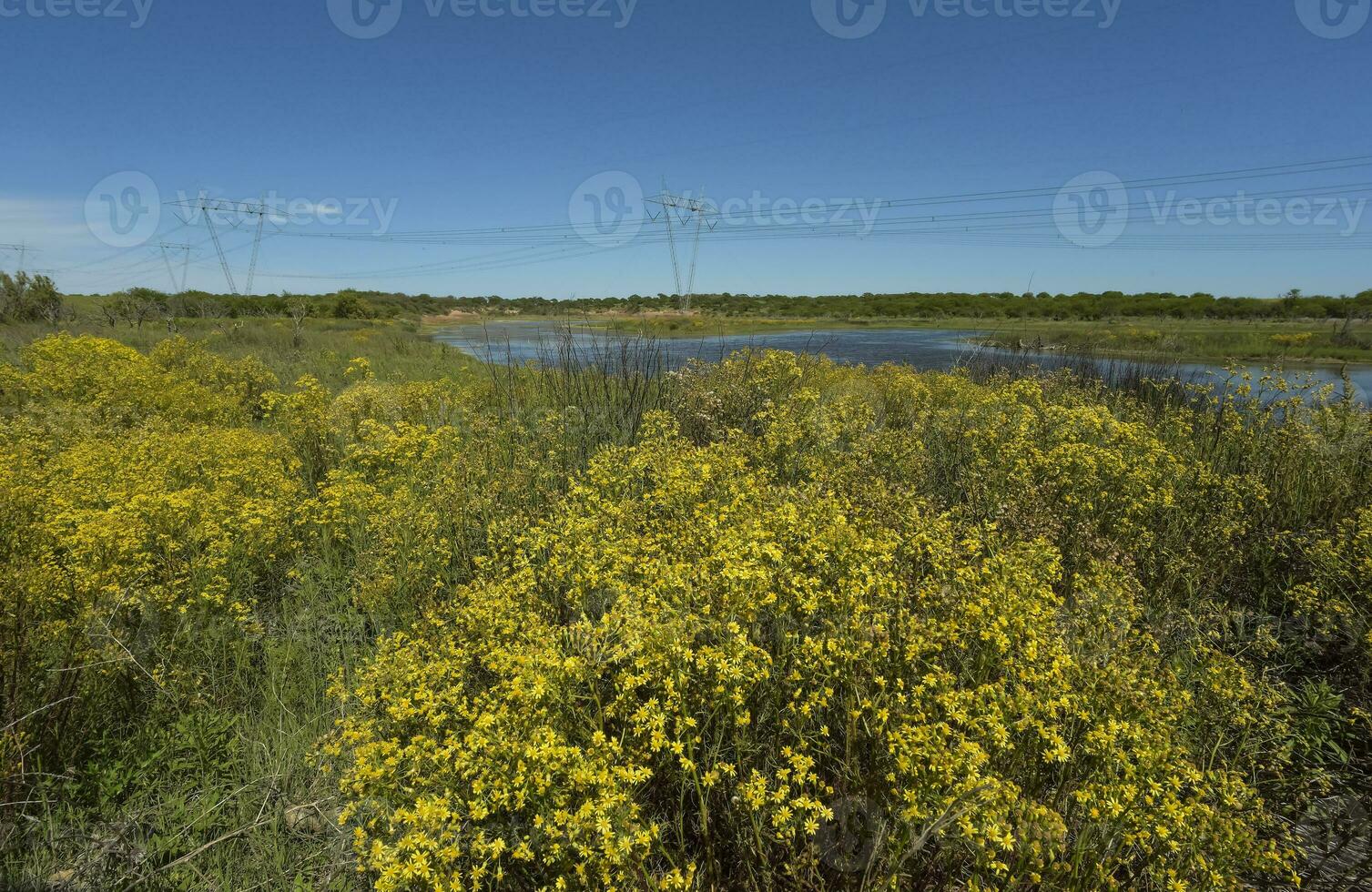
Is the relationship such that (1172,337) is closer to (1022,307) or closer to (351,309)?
(1022,307)

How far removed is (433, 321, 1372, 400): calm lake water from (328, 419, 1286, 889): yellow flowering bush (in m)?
5.89

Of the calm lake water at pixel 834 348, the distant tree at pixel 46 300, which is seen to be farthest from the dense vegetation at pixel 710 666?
the distant tree at pixel 46 300

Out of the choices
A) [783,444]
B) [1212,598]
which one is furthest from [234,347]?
[1212,598]

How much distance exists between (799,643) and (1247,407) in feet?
21.6

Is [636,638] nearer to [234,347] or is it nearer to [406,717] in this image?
[406,717]

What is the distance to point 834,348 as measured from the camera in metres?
32.5

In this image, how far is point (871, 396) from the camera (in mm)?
9734

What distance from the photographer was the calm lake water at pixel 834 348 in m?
10.3

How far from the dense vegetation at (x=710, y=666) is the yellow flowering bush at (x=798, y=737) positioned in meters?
0.02

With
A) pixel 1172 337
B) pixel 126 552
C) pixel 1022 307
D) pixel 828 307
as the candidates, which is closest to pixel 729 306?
pixel 828 307

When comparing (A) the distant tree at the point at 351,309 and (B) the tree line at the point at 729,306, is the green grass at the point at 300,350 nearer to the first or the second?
(B) the tree line at the point at 729,306

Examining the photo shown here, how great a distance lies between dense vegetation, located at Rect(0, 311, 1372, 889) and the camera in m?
1.95

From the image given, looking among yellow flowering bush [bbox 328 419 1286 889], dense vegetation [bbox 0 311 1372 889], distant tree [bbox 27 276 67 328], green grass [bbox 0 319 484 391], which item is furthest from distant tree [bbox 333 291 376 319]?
yellow flowering bush [bbox 328 419 1286 889]

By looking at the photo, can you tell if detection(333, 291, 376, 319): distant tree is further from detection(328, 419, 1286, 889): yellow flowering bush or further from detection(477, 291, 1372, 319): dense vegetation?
detection(328, 419, 1286, 889): yellow flowering bush
